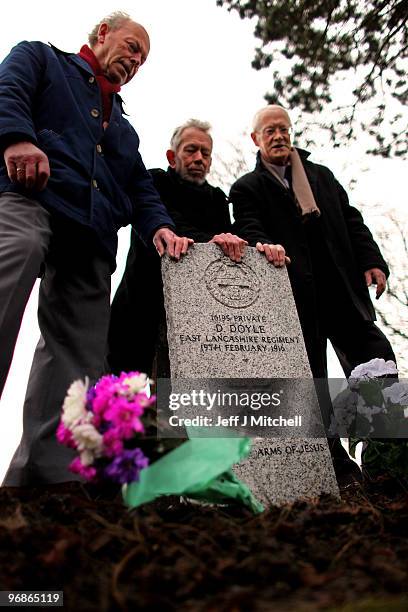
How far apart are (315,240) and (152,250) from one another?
1110 mm

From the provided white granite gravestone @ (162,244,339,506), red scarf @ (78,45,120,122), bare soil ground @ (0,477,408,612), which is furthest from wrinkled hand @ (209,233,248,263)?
bare soil ground @ (0,477,408,612)

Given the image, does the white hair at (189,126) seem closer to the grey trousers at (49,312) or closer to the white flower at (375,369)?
the grey trousers at (49,312)

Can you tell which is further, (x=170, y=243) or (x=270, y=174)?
(x=270, y=174)

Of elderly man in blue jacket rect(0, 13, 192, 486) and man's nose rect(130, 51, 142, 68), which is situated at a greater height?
man's nose rect(130, 51, 142, 68)

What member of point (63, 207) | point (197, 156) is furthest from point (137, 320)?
point (63, 207)

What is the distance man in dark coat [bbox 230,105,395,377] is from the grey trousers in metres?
1.23

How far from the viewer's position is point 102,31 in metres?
3.38

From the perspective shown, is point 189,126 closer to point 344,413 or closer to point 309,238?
point 309,238

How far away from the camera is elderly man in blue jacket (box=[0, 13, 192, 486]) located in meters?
2.57

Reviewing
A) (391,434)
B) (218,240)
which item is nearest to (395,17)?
(218,240)

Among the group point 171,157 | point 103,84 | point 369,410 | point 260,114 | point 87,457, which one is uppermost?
point 260,114

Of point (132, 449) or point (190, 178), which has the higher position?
point (190, 178)

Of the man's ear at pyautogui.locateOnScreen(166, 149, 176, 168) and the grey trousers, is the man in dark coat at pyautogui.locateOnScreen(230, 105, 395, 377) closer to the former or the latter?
the man's ear at pyautogui.locateOnScreen(166, 149, 176, 168)

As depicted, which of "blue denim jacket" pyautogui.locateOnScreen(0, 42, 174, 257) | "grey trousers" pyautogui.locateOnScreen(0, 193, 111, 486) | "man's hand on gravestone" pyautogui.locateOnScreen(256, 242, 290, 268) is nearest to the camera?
"grey trousers" pyautogui.locateOnScreen(0, 193, 111, 486)
